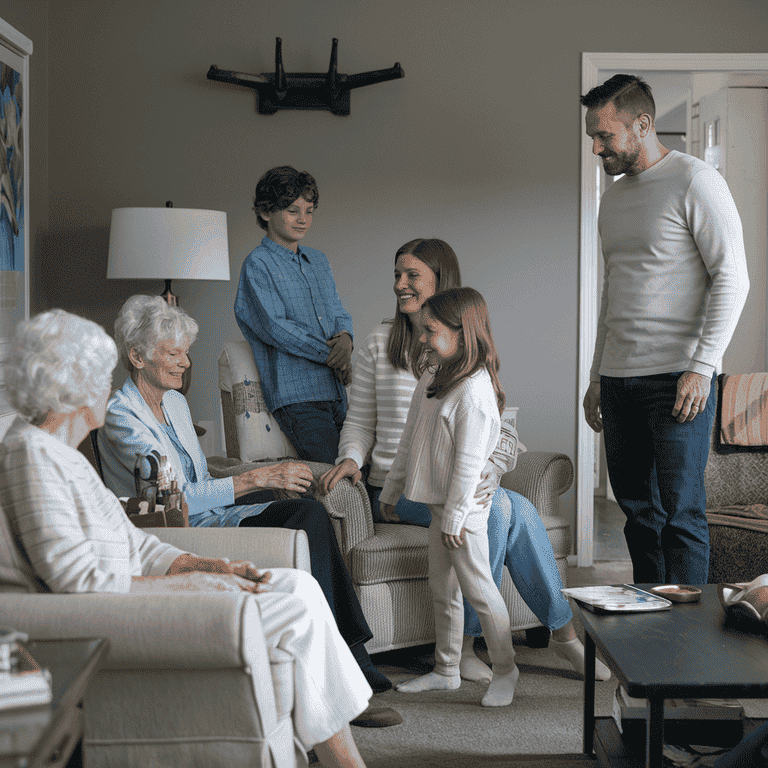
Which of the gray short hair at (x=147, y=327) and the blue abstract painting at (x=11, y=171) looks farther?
the blue abstract painting at (x=11, y=171)

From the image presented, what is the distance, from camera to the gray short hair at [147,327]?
2186mm

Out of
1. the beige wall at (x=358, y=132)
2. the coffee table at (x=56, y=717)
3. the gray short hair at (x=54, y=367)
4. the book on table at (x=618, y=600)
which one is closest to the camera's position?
the coffee table at (x=56, y=717)

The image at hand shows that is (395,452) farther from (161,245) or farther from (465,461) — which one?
(161,245)

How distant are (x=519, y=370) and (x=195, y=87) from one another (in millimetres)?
2013

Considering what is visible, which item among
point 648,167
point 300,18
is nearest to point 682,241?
point 648,167

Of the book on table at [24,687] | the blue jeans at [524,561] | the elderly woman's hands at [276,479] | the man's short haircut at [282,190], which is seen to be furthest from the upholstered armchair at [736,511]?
the book on table at [24,687]

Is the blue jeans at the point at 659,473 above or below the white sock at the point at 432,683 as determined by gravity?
above

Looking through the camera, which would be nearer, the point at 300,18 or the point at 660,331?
the point at 660,331

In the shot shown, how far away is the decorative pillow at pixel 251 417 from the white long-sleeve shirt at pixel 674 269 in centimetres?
118

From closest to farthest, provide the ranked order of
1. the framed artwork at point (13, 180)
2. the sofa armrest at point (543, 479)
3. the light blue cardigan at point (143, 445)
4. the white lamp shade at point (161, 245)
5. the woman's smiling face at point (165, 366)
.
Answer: the light blue cardigan at point (143, 445), the woman's smiling face at point (165, 366), the sofa armrest at point (543, 479), the framed artwork at point (13, 180), the white lamp shade at point (161, 245)

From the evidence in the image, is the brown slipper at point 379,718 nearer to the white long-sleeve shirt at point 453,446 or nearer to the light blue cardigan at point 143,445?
the white long-sleeve shirt at point 453,446

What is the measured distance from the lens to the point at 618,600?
5.78 ft

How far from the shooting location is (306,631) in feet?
5.07

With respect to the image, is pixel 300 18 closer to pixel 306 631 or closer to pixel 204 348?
pixel 204 348
